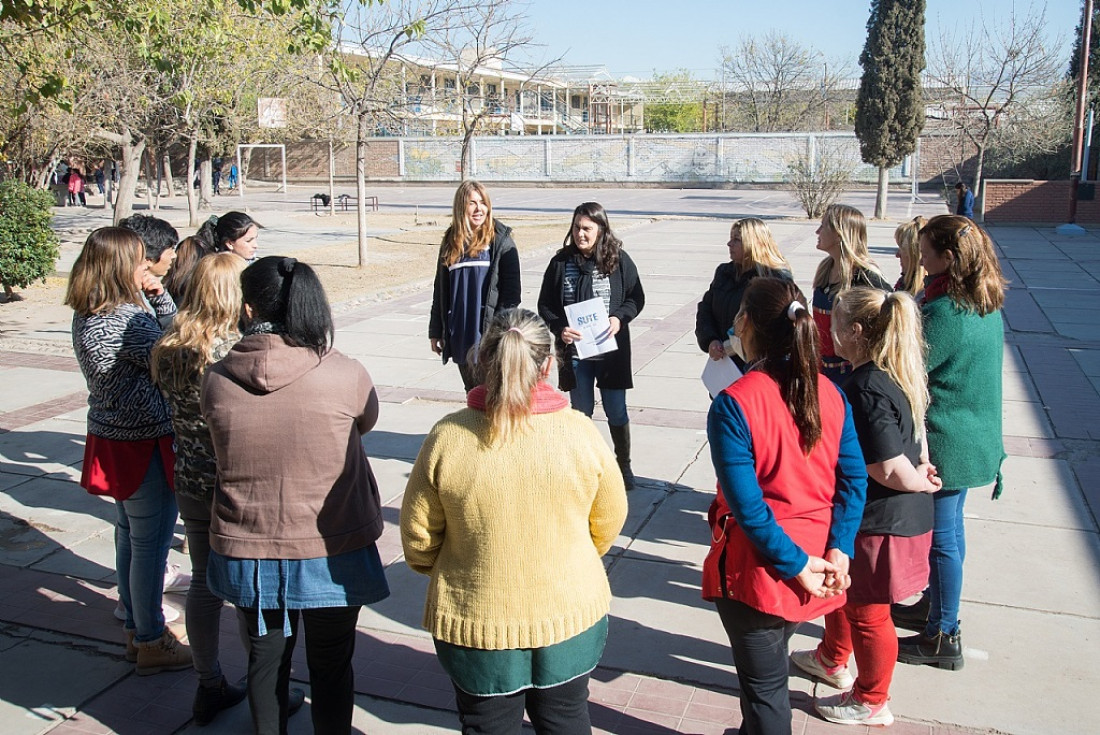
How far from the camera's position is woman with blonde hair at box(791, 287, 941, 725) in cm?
311

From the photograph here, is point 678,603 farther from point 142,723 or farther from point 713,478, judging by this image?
point 142,723

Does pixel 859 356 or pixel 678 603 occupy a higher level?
pixel 859 356

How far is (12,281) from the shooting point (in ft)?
41.4

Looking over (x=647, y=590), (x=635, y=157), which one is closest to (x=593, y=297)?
(x=647, y=590)

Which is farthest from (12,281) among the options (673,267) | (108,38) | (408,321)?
(673,267)

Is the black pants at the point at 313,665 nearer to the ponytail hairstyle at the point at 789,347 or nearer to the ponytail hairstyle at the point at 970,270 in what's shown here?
the ponytail hairstyle at the point at 789,347

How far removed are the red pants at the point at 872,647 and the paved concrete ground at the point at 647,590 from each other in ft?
0.61

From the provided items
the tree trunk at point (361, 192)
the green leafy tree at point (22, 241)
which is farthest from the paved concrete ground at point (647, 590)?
the tree trunk at point (361, 192)

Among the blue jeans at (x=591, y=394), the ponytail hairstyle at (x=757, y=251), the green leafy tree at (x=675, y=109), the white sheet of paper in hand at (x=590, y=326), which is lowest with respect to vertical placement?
the blue jeans at (x=591, y=394)

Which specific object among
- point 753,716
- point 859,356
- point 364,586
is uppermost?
point 859,356

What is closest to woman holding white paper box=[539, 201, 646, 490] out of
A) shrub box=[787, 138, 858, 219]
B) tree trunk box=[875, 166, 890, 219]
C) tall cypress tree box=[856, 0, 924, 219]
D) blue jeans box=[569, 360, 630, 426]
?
blue jeans box=[569, 360, 630, 426]

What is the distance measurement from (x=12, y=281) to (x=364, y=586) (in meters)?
11.8

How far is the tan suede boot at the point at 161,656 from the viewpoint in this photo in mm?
3887

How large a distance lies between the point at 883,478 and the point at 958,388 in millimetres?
803
